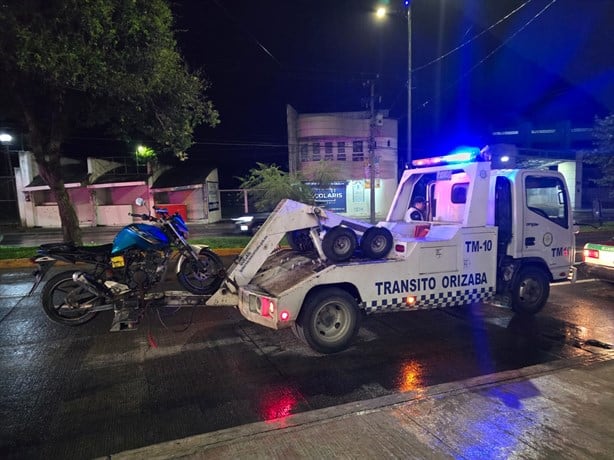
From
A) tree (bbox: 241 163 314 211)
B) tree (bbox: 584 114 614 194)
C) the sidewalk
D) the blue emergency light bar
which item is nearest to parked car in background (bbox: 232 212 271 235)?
tree (bbox: 241 163 314 211)

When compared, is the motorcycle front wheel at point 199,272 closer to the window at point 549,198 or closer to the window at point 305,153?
the window at point 549,198

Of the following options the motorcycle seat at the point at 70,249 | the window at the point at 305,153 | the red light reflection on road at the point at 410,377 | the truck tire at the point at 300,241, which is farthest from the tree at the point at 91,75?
the window at the point at 305,153

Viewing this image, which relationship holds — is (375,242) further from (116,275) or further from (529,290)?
(116,275)

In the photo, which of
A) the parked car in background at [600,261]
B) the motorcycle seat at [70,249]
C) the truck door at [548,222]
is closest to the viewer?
the motorcycle seat at [70,249]

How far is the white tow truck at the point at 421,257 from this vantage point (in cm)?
490

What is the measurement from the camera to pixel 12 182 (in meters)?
33.2

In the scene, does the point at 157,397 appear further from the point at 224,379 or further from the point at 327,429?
the point at 327,429

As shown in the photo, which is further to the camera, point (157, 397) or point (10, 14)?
point (10, 14)

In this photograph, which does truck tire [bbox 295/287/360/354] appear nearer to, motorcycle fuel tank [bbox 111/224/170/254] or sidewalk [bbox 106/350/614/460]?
sidewalk [bbox 106/350/614/460]

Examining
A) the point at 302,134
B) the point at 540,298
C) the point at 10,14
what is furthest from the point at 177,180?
the point at 540,298

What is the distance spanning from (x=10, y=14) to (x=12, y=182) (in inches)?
1242

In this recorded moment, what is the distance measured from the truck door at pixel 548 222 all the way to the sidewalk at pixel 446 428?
2575mm

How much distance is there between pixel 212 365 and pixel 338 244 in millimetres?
2013

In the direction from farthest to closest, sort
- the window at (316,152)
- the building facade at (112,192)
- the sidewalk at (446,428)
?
1. the window at (316,152)
2. the building facade at (112,192)
3. the sidewalk at (446,428)
